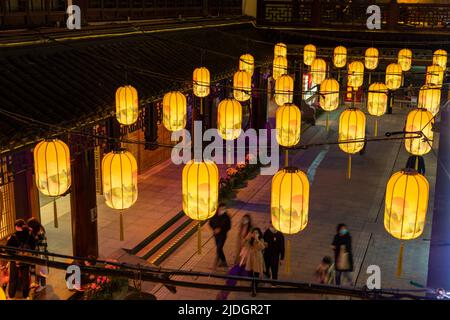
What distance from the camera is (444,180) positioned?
14.1 meters

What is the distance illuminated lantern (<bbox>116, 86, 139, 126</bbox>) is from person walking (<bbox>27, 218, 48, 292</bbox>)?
2792 mm

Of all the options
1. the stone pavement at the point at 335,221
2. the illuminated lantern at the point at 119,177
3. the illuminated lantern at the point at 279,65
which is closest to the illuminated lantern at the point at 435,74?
the stone pavement at the point at 335,221

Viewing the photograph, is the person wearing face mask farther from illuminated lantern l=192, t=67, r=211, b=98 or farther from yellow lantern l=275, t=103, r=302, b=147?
illuminated lantern l=192, t=67, r=211, b=98

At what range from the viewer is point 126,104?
10.7 m

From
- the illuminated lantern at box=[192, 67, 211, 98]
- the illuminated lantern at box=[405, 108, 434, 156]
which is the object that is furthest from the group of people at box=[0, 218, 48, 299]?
the illuminated lantern at box=[405, 108, 434, 156]

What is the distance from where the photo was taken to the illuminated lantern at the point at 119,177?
8.54 metres

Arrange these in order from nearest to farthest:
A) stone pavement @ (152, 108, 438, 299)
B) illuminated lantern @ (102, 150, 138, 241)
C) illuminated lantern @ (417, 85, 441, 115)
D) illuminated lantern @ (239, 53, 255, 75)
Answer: illuminated lantern @ (102, 150, 138, 241), stone pavement @ (152, 108, 438, 299), illuminated lantern @ (417, 85, 441, 115), illuminated lantern @ (239, 53, 255, 75)

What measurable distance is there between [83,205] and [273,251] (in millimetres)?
4369

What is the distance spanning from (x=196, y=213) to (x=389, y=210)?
9.57ft

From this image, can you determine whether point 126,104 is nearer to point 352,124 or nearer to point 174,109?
point 174,109

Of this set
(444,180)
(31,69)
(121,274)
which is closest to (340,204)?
(444,180)

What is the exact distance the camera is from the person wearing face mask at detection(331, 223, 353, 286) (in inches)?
435

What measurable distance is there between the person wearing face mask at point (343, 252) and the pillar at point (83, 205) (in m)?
5.44
